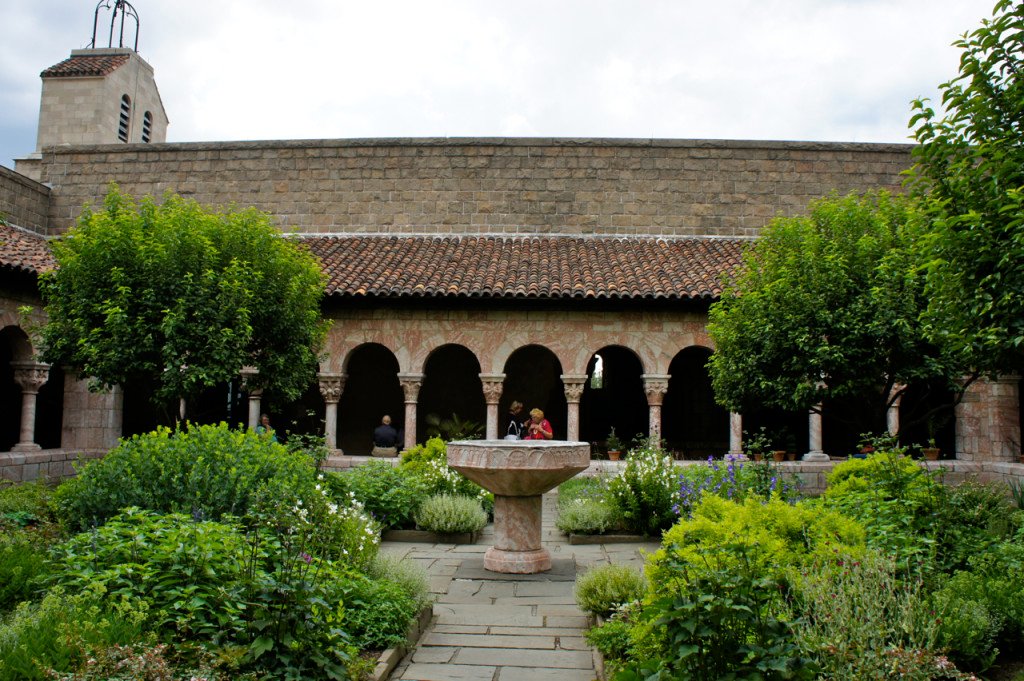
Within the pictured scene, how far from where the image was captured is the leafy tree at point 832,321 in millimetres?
8992

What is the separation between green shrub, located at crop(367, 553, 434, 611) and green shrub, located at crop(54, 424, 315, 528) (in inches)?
41.1

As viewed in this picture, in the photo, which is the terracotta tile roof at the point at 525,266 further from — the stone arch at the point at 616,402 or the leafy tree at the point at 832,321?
the stone arch at the point at 616,402

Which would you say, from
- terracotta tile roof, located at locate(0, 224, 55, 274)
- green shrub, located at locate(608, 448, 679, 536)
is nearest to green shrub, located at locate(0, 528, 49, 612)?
green shrub, located at locate(608, 448, 679, 536)

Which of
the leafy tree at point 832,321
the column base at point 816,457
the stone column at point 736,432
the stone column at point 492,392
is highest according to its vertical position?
the leafy tree at point 832,321

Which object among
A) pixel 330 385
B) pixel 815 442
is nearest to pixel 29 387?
pixel 330 385

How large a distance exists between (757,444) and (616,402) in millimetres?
9813

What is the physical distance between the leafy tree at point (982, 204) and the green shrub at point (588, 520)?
403 cm

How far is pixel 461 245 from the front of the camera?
16.0 m

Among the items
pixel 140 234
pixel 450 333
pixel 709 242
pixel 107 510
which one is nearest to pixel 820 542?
pixel 107 510

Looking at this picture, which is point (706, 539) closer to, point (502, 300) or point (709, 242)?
point (502, 300)

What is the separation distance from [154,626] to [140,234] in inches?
303

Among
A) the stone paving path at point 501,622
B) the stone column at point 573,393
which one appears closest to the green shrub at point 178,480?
the stone paving path at point 501,622

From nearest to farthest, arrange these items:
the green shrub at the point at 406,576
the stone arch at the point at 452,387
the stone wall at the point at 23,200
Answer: the green shrub at the point at 406,576 → the stone wall at the point at 23,200 → the stone arch at the point at 452,387

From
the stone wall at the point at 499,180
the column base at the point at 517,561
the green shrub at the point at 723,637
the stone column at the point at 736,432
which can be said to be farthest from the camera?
the stone wall at the point at 499,180
